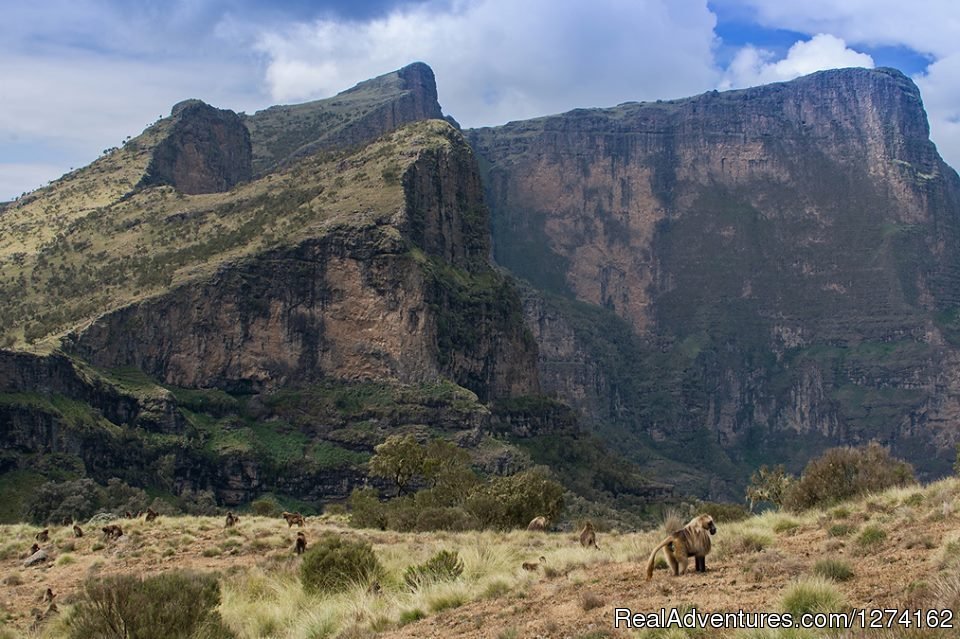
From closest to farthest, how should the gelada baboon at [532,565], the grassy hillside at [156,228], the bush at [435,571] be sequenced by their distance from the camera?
1. the bush at [435,571]
2. the gelada baboon at [532,565]
3. the grassy hillside at [156,228]

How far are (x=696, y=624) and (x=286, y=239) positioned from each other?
397 ft

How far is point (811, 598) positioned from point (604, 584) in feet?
14.7

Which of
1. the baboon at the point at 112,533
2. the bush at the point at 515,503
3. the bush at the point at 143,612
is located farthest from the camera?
the bush at the point at 515,503

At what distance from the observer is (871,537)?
18.2 meters

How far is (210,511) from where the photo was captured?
303 ft

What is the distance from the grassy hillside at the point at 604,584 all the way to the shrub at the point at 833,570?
2cm

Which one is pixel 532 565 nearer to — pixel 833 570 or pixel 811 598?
pixel 833 570

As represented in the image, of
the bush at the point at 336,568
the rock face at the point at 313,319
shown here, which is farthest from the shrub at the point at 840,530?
the rock face at the point at 313,319

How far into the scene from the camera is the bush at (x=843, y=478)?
29516 mm

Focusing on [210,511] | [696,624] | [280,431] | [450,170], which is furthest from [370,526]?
[450,170]

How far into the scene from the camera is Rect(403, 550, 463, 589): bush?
2088 cm

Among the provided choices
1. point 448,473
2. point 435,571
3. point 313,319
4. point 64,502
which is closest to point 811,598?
point 435,571

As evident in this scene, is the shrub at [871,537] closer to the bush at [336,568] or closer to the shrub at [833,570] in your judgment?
the shrub at [833,570]

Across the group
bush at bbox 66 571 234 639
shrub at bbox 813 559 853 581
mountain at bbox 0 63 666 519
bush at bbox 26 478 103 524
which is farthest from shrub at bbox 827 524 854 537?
mountain at bbox 0 63 666 519
